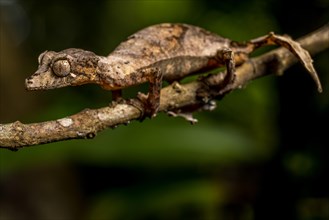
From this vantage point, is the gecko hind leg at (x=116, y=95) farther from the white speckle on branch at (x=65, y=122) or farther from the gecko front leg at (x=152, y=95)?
the white speckle on branch at (x=65, y=122)

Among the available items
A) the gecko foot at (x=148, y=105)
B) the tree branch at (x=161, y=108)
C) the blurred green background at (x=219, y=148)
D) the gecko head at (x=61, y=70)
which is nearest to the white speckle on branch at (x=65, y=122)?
the tree branch at (x=161, y=108)

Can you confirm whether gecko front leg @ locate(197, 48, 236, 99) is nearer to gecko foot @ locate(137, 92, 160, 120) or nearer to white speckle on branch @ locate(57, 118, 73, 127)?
gecko foot @ locate(137, 92, 160, 120)

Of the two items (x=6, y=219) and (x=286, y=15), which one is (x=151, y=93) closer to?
(x=286, y=15)

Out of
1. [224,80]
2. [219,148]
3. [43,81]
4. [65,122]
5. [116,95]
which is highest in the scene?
[219,148]

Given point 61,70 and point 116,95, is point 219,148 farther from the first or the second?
point 61,70

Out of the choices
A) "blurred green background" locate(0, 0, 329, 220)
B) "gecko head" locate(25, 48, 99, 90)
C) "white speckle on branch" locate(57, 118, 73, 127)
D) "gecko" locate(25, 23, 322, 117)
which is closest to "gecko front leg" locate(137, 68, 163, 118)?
"gecko" locate(25, 23, 322, 117)

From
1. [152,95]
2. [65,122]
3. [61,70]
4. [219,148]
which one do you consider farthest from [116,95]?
[219,148]
